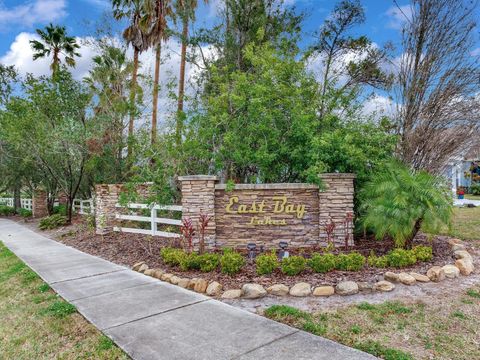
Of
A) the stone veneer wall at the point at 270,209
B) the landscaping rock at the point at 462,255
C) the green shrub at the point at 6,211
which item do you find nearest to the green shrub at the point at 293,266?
the stone veneer wall at the point at 270,209

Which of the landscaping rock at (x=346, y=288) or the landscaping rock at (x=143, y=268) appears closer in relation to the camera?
the landscaping rock at (x=346, y=288)

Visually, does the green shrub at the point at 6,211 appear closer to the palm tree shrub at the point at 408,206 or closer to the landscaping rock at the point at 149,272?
Answer: the landscaping rock at the point at 149,272

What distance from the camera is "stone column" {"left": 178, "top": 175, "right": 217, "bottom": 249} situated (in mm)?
7137

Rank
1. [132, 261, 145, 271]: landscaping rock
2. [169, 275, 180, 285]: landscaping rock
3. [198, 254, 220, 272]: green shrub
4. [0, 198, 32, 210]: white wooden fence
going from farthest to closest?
[0, 198, 32, 210]: white wooden fence, [132, 261, 145, 271]: landscaping rock, [198, 254, 220, 272]: green shrub, [169, 275, 180, 285]: landscaping rock

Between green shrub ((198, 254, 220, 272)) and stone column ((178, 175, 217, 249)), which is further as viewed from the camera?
stone column ((178, 175, 217, 249))

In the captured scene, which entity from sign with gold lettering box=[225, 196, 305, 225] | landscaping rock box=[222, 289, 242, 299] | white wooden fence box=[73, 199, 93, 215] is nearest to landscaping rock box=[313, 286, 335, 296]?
landscaping rock box=[222, 289, 242, 299]

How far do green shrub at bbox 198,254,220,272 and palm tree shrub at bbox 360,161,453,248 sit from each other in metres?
2.90

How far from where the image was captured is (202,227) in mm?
6625

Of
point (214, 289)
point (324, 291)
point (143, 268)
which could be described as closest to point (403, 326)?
point (324, 291)

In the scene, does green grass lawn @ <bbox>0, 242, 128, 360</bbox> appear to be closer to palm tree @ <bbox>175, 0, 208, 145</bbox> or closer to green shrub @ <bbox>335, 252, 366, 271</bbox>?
green shrub @ <bbox>335, 252, 366, 271</bbox>

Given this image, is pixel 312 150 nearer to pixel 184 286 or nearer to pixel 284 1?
pixel 184 286

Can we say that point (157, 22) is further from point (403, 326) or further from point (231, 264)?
point (403, 326)

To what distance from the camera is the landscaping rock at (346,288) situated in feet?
14.8

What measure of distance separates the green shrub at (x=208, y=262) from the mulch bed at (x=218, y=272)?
9 centimetres
